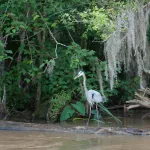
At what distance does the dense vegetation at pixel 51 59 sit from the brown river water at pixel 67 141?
175 cm

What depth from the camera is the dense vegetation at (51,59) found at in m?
8.91

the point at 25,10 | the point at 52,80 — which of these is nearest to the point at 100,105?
the point at 52,80

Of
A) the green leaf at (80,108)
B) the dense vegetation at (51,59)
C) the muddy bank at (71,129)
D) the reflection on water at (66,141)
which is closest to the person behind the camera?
the reflection on water at (66,141)

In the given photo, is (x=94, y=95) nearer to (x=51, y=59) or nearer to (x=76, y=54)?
(x=76, y=54)

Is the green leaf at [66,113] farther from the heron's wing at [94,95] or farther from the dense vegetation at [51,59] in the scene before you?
the heron's wing at [94,95]

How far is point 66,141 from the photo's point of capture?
7.02 meters

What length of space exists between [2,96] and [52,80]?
1.30 metres

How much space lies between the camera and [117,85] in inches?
405

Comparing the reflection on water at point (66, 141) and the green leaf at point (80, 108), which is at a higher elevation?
the green leaf at point (80, 108)

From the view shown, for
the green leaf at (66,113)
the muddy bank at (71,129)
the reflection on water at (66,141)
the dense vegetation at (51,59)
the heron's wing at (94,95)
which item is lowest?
the reflection on water at (66,141)

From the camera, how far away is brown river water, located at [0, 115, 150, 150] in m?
6.50

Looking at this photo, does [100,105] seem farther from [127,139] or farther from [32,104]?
[127,139]

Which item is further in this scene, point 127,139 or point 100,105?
point 100,105

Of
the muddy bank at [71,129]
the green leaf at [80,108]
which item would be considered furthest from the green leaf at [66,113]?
the muddy bank at [71,129]
